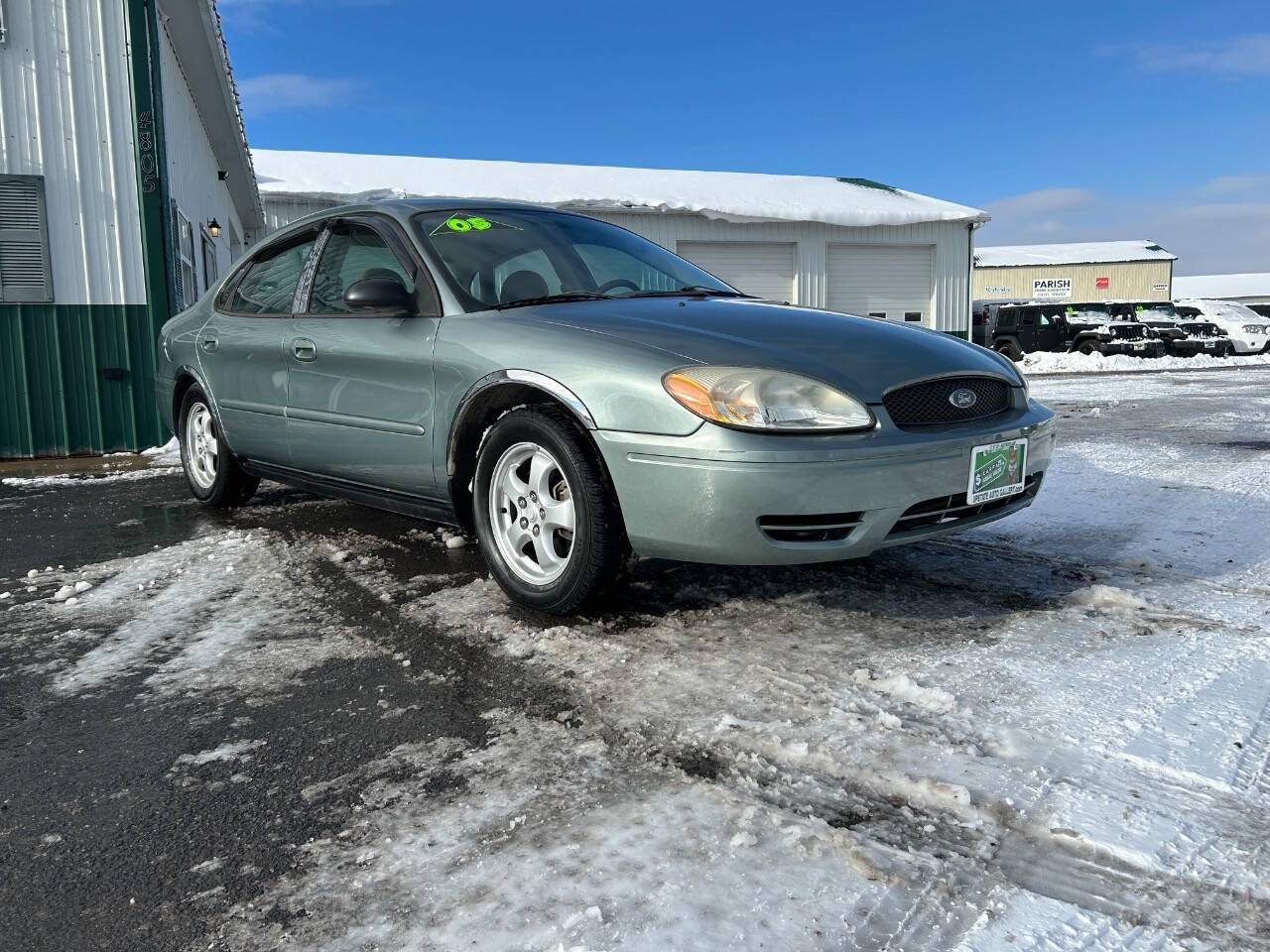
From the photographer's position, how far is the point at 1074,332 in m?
23.2

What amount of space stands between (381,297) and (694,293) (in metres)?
1.29

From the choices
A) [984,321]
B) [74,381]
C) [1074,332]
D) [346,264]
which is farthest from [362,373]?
[984,321]

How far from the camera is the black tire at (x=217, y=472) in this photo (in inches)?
204

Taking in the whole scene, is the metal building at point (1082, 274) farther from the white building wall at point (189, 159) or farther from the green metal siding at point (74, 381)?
the green metal siding at point (74, 381)

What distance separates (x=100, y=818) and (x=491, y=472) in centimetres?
163

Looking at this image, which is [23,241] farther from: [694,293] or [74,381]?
[694,293]

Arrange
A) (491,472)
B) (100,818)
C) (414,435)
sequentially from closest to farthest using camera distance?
1. (100,818)
2. (491,472)
3. (414,435)

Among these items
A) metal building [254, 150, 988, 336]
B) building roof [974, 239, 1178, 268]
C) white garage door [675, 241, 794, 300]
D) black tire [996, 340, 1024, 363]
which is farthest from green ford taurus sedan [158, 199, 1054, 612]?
building roof [974, 239, 1178, 268]

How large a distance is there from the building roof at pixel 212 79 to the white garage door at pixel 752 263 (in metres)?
8.49

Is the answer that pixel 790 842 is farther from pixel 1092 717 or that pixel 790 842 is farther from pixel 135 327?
pixel 135 327

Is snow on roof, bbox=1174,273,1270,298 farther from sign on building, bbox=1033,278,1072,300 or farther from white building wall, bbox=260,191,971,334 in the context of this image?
white building wall, bbox=260,191,971,334

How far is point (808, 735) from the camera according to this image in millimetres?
2324

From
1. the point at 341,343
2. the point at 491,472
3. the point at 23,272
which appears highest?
the point at 23,272

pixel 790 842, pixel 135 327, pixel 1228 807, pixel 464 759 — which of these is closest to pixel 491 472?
pixel 464 759
